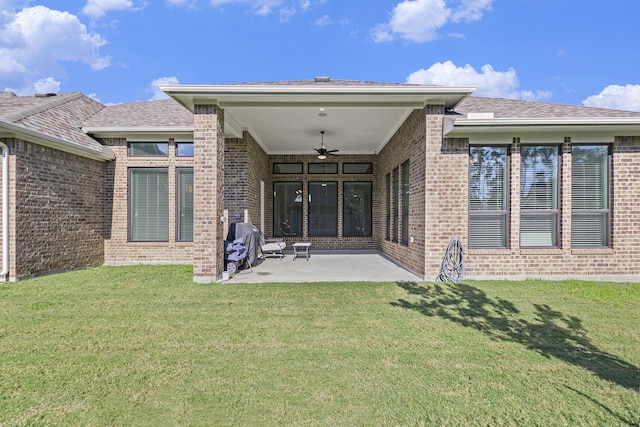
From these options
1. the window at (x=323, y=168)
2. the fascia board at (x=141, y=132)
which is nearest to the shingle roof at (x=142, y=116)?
the fascia board at (x=141, y=132)

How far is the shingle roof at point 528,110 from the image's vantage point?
6777 millimetres

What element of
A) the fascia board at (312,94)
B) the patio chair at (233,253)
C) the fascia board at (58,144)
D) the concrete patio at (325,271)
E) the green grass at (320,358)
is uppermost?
the fascia board at (312,94)

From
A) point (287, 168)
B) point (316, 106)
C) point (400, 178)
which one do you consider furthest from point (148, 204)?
point (400, 178)

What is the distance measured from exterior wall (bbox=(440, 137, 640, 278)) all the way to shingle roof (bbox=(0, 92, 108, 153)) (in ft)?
26.5

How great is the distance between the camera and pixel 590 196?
259 inches

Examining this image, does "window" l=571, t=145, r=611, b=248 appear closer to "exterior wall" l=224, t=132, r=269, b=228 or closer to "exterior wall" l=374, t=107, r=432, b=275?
"exterior wall" l=374, t=107, r=432, b=275

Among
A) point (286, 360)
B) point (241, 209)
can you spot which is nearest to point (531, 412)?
point (286, 360)

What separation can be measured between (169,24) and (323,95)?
6987 millimetres

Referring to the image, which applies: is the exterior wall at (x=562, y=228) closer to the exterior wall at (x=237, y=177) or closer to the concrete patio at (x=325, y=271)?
the concrete patio at (x=325, y=271)

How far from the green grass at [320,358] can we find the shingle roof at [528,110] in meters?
3.68

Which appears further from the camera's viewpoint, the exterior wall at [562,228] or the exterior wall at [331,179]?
the exterior wall at [331,179]

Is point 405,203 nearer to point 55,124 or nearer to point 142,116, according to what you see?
point 142,116

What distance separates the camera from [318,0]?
31.1 feet

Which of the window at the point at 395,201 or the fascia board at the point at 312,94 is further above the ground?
the fascia board at the point at 312,94
